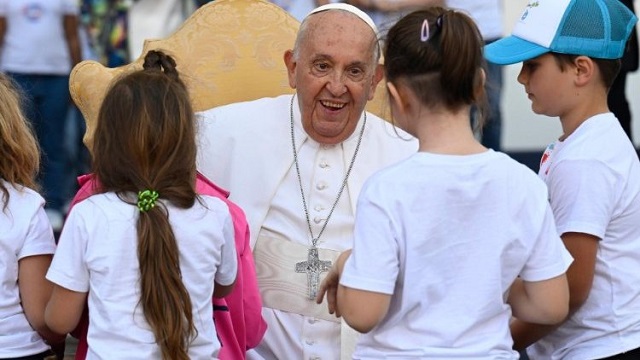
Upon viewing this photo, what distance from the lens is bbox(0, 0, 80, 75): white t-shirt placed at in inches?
289

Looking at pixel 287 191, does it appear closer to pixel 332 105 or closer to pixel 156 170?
pixel 332 105

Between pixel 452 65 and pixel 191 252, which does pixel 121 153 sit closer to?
pixel 191 252

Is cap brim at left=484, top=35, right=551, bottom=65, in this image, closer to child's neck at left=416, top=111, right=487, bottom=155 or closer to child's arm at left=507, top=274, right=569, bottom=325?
child's neck at left=416, top=111, right=487, bottom=155

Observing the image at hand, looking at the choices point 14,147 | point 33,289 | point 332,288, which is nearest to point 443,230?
point 332,288

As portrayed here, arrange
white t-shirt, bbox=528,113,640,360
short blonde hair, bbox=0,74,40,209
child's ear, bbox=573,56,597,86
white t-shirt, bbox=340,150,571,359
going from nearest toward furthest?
white t-shirt, bbox=340,150,571,359 < white t-shirt, bbox=528,113,640,360 < child's ear, bbox=573,56,597,86 < short blonde hair, bbox=0,74,40,209

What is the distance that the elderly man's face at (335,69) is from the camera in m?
4.35

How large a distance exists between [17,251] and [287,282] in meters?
1.04

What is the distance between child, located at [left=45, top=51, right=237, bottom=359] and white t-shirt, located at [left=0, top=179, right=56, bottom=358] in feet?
0.57

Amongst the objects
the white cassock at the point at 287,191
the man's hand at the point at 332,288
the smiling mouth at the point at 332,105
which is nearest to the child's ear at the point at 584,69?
the man's hand at the point at 332,288

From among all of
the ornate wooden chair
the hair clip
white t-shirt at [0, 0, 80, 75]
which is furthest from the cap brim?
white t-shirt at [0, 0, 80, 75]

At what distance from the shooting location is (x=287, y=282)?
170 inches

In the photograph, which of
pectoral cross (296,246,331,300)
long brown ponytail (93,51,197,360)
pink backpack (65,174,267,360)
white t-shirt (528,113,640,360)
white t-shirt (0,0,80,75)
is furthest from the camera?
white t-shirt (0,0,80,75)

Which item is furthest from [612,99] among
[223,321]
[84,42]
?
[223,321]

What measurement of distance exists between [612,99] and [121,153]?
405cm
